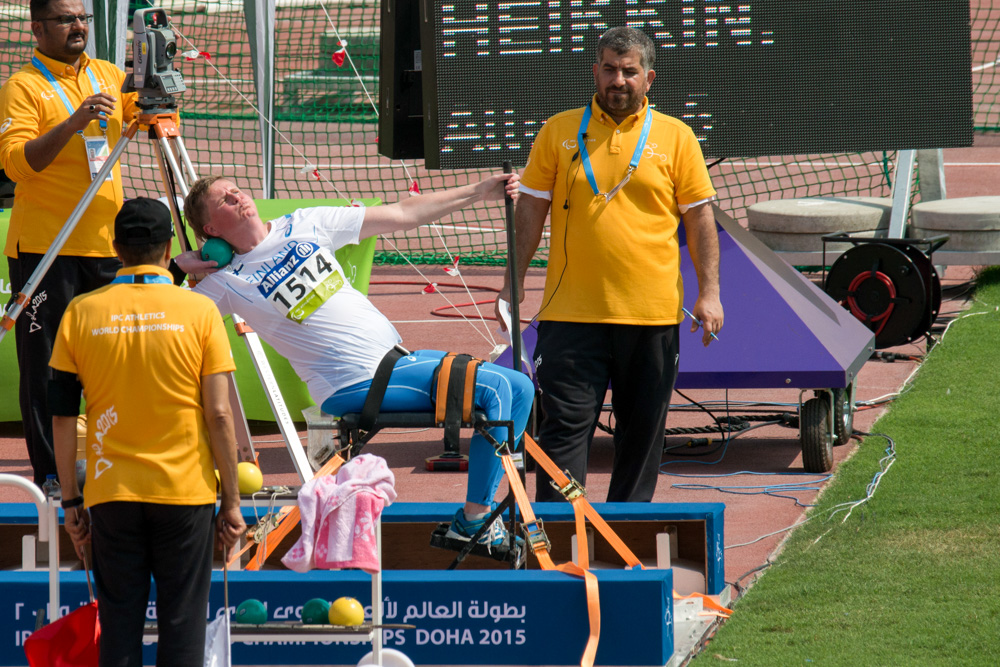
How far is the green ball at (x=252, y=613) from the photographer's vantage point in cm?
435

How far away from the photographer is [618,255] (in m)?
5.34

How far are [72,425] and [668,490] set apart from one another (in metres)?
3.59

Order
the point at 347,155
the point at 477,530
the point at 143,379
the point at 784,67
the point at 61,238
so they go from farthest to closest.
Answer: the point at 347,155
the point at 784,67
the point at 61,238
the point at 477,530
the point at 143,379

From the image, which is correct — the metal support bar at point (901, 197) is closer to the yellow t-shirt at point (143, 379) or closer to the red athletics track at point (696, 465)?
the red athletics track at point (696, 465)

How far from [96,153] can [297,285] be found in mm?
1432

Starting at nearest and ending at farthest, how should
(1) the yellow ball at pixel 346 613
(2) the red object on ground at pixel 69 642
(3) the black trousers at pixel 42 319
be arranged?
(2) the red object on ground at pixel 69 642 → (1) the yellow ball at pixel 346 613 → (3) the black trousers at pixel 42 319

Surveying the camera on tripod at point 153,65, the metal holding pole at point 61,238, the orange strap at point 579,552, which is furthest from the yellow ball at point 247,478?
the camera on tripod at point 153,65

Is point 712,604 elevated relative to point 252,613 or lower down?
lower down

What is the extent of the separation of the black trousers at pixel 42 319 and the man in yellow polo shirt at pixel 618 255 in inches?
71.9

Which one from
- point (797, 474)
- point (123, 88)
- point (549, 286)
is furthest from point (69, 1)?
point (797, 474)

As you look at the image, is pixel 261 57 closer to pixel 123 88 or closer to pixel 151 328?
pixel 123 88

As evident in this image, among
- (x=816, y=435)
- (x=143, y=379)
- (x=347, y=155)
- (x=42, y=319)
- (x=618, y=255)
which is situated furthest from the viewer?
(x=347, y=155)

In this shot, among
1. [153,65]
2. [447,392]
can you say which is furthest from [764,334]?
[153,65]

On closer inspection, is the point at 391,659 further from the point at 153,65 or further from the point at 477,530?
the point at 153,65
